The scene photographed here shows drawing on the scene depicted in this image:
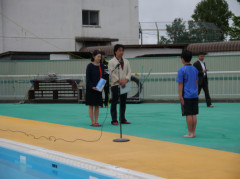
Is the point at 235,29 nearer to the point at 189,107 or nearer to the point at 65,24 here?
the point at 65,24

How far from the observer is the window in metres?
29.4

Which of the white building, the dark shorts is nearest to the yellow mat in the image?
the dark shorts

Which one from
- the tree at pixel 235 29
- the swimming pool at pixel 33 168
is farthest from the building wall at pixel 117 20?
the swimming pool at pixel 33 168

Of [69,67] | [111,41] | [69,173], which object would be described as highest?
[111,41]

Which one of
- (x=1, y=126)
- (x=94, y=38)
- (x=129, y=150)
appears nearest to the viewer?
(x=129, y=150)

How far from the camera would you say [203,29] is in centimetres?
2766

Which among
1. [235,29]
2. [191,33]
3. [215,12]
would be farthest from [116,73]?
[215,12]

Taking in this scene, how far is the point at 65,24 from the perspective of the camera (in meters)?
28.4

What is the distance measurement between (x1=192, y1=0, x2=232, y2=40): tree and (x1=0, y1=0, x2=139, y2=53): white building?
108 ft

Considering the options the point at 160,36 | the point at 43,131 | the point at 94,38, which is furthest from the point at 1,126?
the point at 94,38

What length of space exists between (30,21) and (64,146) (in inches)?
895

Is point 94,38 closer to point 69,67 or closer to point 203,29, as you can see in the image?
point 203,29

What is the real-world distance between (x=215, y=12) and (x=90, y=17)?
36132 millimetres

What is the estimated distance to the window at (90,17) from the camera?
29.4 m
